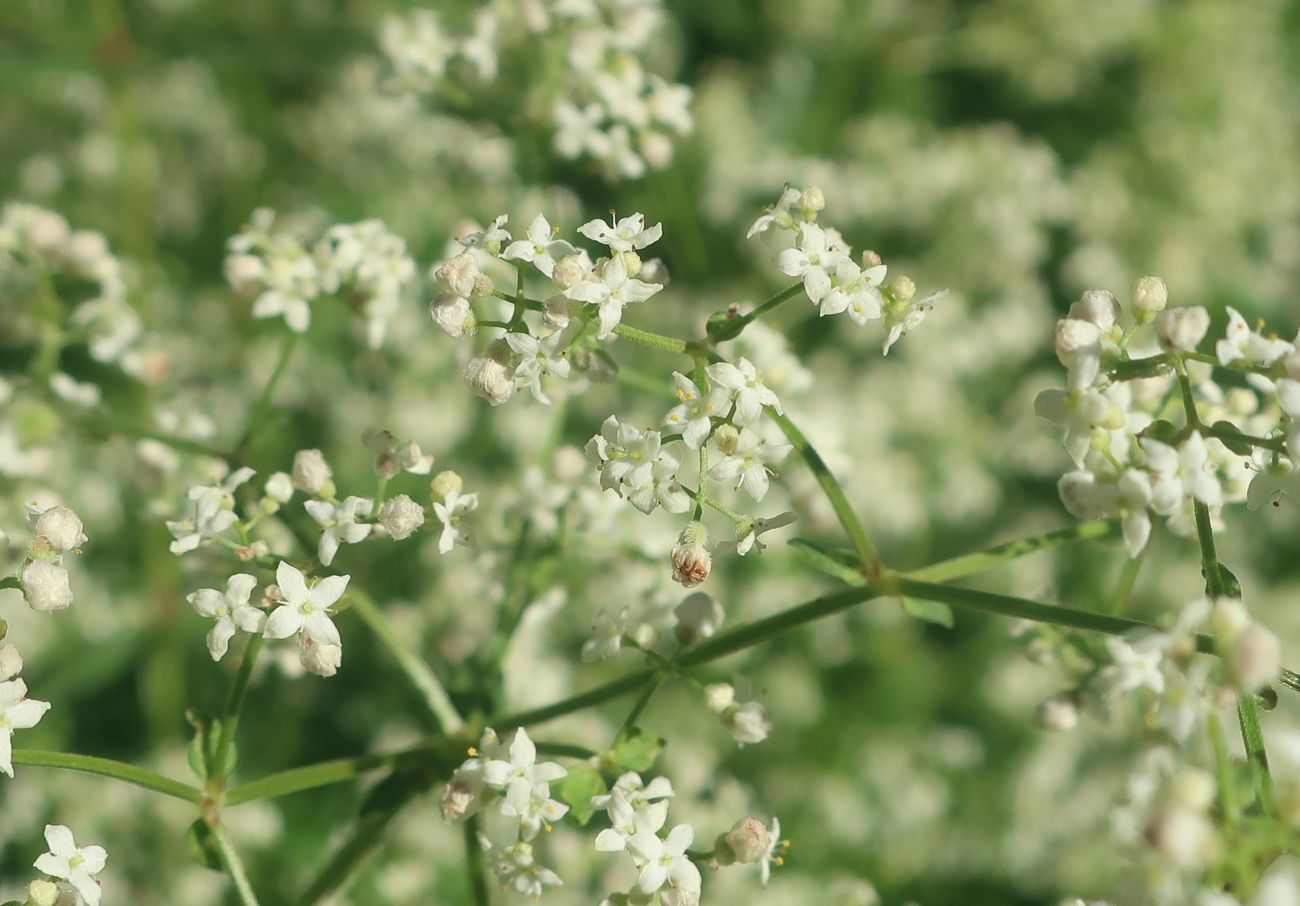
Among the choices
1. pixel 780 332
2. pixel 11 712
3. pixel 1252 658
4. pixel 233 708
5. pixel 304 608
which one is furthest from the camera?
pixel 780 332

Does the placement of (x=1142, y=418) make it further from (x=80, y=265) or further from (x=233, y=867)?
(x=80, y=265)

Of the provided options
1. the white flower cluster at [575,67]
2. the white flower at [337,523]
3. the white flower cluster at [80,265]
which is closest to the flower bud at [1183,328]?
the white flower at [337,523]

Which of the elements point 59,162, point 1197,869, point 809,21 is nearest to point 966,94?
point 809,21

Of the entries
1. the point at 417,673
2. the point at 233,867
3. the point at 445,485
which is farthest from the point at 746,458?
the point at 233,867

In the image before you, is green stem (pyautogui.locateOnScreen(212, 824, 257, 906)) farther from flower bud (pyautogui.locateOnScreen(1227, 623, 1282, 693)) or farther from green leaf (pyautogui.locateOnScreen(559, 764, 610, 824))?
flower bud (pyautogui.locateOnScreen(1227, 623, 1282, 693))

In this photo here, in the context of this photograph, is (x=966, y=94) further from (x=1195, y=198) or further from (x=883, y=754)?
(x=883, y=754)

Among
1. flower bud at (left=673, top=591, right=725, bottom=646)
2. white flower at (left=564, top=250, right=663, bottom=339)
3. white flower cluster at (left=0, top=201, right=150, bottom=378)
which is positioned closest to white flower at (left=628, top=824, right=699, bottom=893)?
flower bud at (left=673, top=591, right=725, bottom=646)
